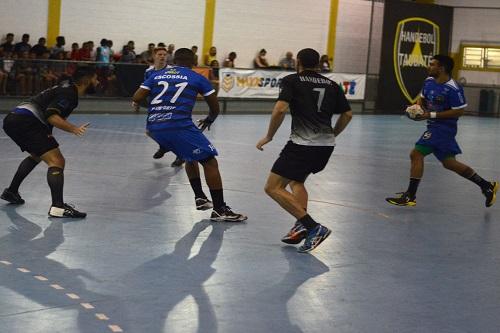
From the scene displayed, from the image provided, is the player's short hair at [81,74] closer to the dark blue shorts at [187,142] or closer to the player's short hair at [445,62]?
the dark blue shorts at [187,142]

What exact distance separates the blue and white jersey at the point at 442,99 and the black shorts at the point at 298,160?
10.6ft

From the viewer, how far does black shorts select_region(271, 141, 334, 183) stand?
8383 millimetres

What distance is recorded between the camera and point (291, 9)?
32.4m

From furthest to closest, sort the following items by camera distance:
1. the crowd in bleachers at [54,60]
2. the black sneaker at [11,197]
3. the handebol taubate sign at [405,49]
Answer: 1. the handebol taubate sign at [405,49]
2. the crowd in bleachers at [54,60]
3. the black sneaker at [11,197]

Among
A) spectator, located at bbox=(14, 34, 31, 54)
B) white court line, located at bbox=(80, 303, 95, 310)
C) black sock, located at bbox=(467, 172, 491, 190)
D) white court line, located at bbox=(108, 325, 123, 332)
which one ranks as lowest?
white court line, located at bbox=(108, 325, 123, 332)

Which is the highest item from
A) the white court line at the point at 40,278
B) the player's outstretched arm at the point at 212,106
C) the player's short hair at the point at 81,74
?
the player's short hair at the point at 81,74

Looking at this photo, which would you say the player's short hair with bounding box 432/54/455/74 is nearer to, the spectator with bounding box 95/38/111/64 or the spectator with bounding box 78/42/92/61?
the spectator with bounding box 78/42/92/61

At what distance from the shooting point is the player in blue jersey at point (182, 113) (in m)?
9.50

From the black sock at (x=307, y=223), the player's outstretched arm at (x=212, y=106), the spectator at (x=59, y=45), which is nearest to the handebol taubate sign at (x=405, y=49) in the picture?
the spectator at (x=59, y=45)

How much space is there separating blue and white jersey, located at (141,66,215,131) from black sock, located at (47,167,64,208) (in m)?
1.10

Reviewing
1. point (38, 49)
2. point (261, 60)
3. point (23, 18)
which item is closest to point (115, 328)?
point (38, 49)

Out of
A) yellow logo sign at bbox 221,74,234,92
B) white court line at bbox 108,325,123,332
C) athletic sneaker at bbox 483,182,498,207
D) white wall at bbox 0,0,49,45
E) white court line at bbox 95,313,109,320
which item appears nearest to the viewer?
white court line at bbox 108,325,123,332

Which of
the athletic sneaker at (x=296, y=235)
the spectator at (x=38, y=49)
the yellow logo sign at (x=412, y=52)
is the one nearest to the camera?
the athletic sneaker at (x=296, y=235)

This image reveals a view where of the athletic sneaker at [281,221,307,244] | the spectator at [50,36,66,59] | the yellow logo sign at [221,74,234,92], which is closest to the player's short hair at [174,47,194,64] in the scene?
the athletic sneaker at [281,221,307,244]
